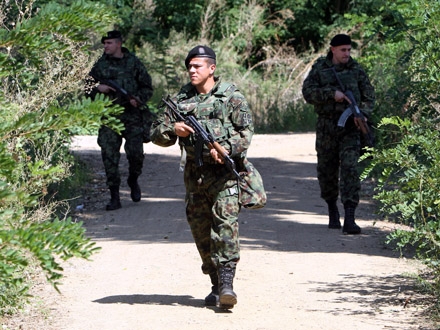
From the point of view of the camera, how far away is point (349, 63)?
10.5 metres

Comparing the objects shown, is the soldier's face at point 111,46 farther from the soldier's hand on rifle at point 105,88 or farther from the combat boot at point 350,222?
the combat boot at point 350,222

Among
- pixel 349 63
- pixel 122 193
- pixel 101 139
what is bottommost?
pixel 122 193

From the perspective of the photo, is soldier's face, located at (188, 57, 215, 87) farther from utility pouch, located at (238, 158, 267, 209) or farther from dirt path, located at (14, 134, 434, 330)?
dirt path, located at (14, 134, 434, 330)

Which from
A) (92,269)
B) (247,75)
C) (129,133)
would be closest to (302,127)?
(247,75)

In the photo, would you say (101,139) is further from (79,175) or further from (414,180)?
(414,180)

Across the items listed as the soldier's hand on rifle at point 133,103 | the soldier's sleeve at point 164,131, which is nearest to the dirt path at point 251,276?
the soldier's sleeve at point 164,131

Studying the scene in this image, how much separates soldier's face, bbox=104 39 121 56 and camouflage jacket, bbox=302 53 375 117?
270 cm

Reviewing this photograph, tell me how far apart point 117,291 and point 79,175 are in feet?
22.5

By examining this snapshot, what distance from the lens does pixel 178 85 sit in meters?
24.8

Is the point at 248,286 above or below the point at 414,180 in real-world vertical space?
below

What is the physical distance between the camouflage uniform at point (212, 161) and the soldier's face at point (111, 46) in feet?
16.5

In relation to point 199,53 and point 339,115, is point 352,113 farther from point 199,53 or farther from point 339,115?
point 199,53

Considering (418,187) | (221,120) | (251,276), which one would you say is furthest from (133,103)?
(418,187)

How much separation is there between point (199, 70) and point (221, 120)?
379 millimetres
